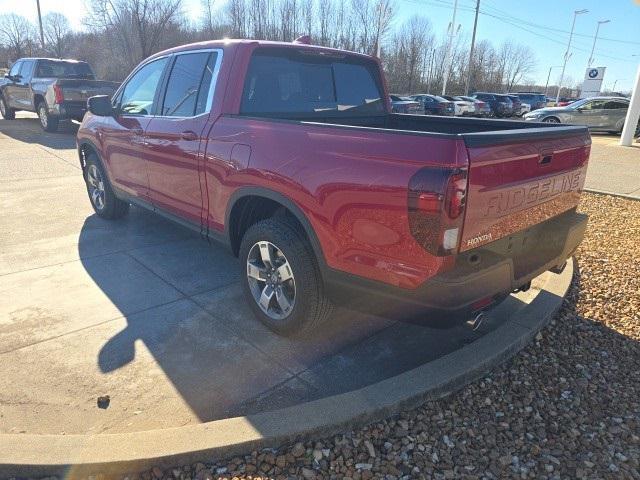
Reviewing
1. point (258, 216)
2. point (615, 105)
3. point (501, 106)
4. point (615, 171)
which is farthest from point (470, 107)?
point (258, 216)

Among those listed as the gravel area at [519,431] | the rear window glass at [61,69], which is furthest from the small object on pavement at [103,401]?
the rear window glass at [61,69]

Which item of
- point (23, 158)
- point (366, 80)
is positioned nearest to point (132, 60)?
point (23, 158)

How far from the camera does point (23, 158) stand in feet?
31.8

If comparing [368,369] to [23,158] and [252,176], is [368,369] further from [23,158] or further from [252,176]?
[23,158]

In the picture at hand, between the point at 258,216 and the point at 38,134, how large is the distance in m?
13.2

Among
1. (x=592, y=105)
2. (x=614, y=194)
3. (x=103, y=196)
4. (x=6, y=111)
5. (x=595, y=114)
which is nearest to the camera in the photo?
(x=103, y=196)

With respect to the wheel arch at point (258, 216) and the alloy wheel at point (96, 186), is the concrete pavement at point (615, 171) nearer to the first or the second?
the wheel arch at point (258, 216)

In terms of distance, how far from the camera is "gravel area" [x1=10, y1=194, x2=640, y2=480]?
7.00 ft

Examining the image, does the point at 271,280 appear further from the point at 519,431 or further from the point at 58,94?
the point at 58,94

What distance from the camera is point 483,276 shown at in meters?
2.27

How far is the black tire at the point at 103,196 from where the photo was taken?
545 centimetres

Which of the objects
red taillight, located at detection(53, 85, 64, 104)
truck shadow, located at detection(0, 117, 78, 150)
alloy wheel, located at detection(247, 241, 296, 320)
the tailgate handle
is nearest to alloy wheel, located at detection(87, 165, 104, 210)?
alloy wheel, located at detection(247, 241, 296, 320)

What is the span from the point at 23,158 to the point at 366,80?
863 centimetres

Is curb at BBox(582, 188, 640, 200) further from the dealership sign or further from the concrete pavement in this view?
the dealership sign
